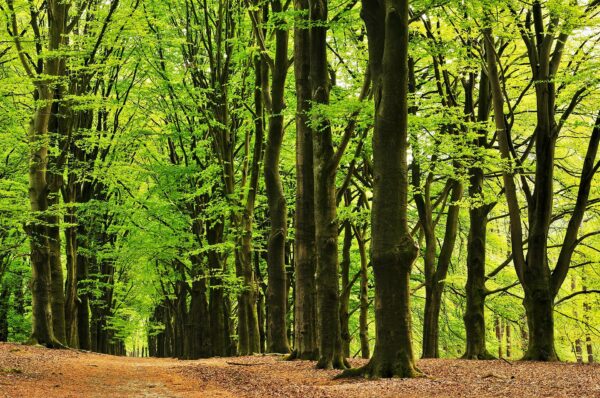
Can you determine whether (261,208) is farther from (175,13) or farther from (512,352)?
(512,352)

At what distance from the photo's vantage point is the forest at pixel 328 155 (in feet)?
45.5

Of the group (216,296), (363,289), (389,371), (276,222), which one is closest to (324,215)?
(389,371)

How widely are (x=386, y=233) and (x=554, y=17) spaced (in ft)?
28.6

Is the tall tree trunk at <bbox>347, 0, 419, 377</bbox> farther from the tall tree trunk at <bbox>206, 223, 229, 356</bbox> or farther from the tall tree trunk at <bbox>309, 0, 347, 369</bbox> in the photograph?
the tall tree trunk at <bbox>206, 223, 229, 356</bbox>

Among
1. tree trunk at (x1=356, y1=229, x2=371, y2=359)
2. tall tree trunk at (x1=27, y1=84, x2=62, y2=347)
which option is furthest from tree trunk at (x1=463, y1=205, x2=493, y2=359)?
tall tree trunk at (x1=27, y1=84, x2=62, y2=347)

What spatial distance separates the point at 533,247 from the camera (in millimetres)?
16828

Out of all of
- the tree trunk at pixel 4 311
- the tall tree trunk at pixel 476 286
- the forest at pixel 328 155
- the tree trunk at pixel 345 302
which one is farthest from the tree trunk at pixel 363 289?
the tree trunk at pixel 4 311

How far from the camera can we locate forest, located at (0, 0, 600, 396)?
13.9 meters

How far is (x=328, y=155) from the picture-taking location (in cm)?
1484

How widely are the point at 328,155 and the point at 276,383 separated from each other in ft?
19.0

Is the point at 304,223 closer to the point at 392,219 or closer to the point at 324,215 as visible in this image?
the point at 324,215

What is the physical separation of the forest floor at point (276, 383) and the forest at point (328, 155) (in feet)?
3.65

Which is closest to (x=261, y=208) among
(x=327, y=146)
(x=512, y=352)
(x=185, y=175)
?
(x=185, y=175)

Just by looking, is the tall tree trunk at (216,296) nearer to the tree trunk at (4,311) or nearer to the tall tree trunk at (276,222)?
the tall tree trunk at (276,222)
